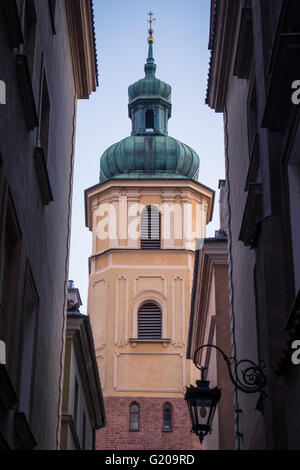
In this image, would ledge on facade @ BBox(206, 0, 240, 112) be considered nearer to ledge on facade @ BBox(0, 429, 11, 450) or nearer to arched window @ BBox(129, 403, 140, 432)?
ledge on facade @ BBox(0, 429, 11, 450)

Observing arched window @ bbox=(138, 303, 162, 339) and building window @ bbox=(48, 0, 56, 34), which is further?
arched window @ bbox=(138, 303, 162, 339)

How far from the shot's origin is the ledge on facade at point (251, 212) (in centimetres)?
1216

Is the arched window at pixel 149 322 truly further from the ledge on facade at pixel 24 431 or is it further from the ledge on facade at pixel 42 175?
the ledge on facade at pixel 24 431

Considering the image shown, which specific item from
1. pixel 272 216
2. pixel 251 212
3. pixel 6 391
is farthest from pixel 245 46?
pixel 6 391

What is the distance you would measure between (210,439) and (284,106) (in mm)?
15933

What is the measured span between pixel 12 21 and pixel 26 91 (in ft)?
4.22

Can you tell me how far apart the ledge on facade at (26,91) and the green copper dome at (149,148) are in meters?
40.3

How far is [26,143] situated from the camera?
1189cm

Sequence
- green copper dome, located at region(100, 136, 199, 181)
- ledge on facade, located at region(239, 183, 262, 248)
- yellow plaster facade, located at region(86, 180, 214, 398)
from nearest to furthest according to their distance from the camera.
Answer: ledge on facade, located at region(239, 183, 262, 248) < yellow plaster facade, located at region(86, 180, 214, 398) < green copper dome, located at region(100, 136, 199, 181)

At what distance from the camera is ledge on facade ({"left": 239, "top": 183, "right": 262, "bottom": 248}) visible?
39.9 feet

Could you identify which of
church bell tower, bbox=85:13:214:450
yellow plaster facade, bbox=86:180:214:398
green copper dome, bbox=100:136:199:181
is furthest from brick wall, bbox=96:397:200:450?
green copper dome, bbox=100:136:199:181

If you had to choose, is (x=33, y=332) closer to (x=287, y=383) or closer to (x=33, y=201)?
(x=33, y=201)

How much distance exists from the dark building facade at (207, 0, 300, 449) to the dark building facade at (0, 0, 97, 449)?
99.0 inches
